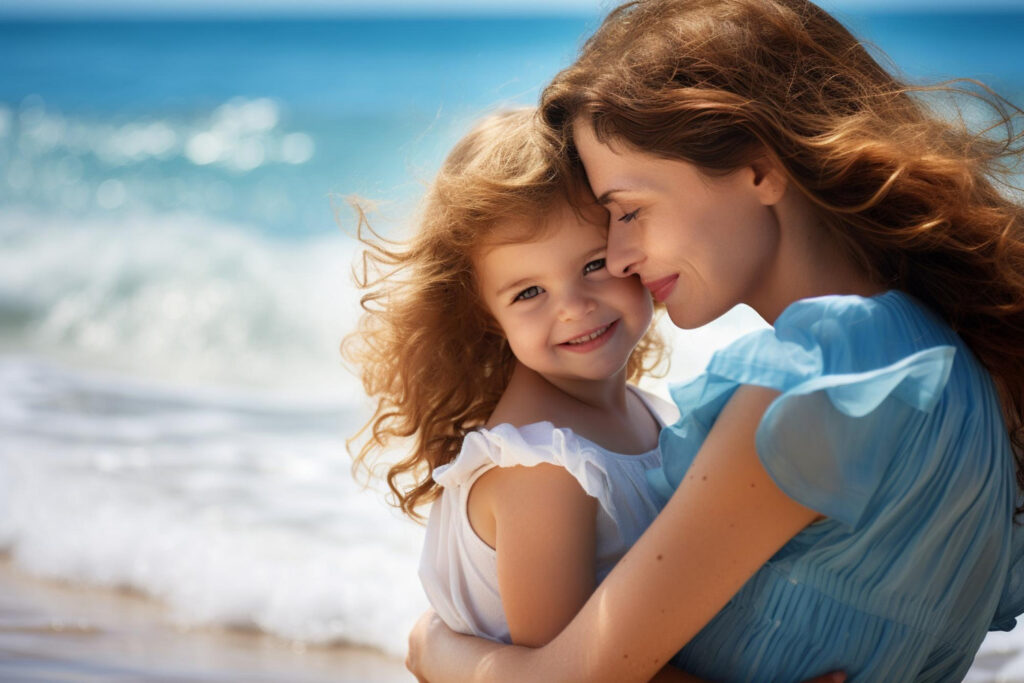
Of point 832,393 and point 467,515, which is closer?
point 832,393

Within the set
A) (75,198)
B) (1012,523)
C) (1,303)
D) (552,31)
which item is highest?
(552,31)

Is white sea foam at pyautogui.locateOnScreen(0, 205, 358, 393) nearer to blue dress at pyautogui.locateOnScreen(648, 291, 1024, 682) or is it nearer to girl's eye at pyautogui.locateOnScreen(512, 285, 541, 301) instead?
girl's eye at pyautogui.locateOnScreen(512, 285, 541, 301)

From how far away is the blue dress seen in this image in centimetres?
170

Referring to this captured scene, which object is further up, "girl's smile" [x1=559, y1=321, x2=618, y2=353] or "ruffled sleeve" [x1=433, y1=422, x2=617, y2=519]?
"girl's smile" [x1=559, y1=321, x2=618, y2=353]

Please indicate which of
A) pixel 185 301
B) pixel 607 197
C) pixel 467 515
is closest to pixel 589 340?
pixel 607 197

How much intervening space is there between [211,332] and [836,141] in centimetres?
674

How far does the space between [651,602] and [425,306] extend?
42.9 inches

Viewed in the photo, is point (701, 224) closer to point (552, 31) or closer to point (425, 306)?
point (425, 306)

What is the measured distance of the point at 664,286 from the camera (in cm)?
224

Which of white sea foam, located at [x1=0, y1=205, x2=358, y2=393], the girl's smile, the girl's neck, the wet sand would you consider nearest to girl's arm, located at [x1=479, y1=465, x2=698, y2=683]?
the girl's neck

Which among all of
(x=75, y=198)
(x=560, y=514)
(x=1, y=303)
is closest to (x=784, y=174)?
(x=560, y=514)

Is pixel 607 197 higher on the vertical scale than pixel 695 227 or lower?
higher

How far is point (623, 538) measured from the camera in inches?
87.1

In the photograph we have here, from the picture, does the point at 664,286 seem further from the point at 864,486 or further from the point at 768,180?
the point at 864,486
